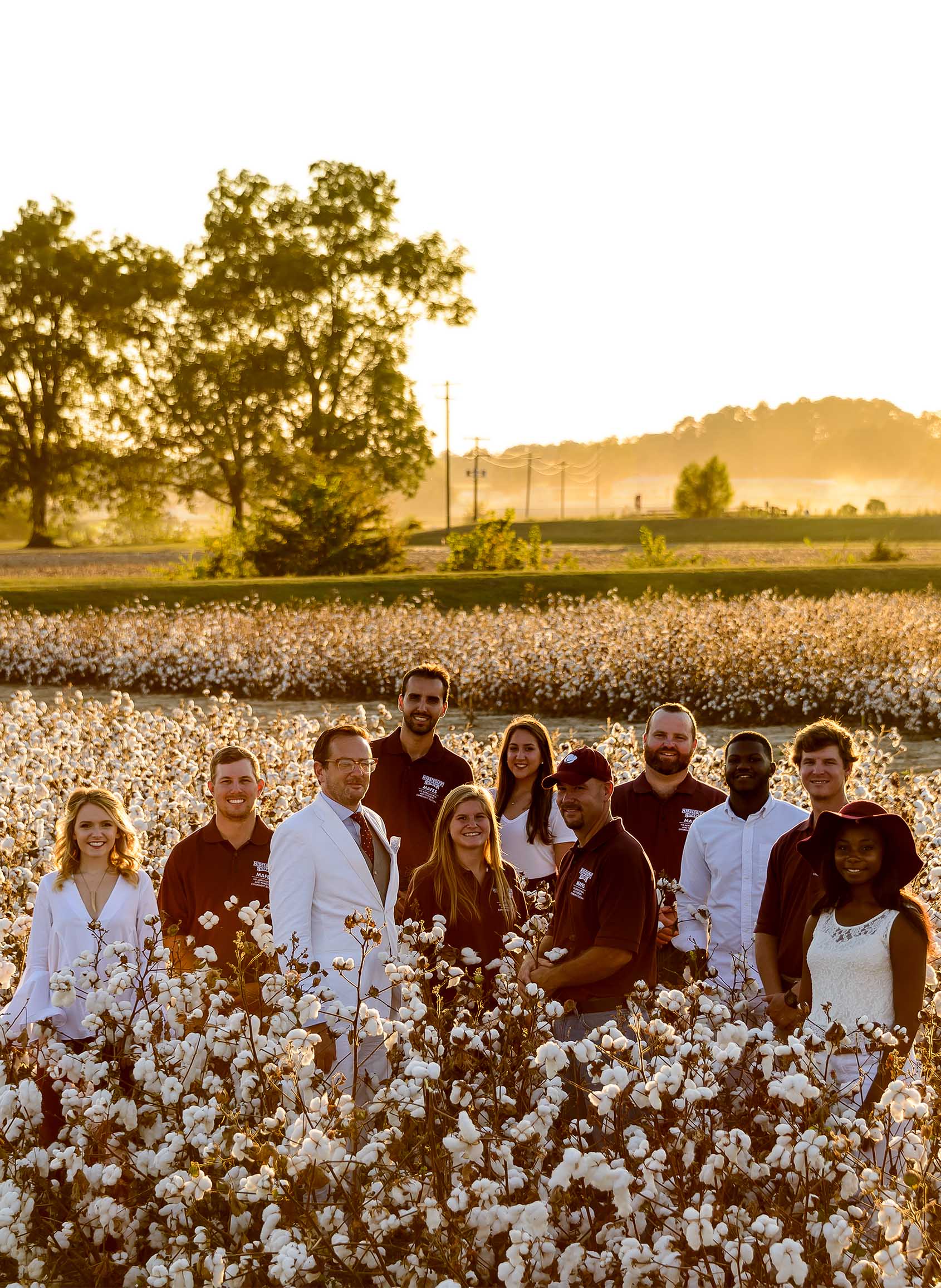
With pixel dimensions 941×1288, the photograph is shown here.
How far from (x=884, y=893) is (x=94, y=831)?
3.08m

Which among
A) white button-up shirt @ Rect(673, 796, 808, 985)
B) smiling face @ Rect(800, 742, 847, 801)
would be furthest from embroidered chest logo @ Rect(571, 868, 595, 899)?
smiling face @ Rect(800, 742, 847, 801)

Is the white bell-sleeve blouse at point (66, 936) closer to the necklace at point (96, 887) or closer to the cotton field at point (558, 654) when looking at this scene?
the necklace at point (96, 887)

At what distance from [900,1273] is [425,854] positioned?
4.07 meters

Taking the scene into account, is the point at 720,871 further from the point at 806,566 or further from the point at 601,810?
the point at 806,566

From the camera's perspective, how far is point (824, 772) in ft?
18.1

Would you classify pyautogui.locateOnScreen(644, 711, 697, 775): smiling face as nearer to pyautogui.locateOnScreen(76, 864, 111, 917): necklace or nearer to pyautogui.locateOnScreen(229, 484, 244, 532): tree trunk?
pyautogui.locateOnScreen(76, 864, 111, 917): necklace

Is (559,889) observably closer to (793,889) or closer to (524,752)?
(793,889)

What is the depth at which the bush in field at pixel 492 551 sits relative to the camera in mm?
35531

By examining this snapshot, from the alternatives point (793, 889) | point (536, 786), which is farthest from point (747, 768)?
point (536, 786)

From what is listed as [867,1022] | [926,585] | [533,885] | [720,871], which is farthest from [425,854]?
[926,585]

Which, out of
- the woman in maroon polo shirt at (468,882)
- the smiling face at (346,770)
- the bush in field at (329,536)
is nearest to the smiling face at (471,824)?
the woman in maroon polo shirt at (468,882)

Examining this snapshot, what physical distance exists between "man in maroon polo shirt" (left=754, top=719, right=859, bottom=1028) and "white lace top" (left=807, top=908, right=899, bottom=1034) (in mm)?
207

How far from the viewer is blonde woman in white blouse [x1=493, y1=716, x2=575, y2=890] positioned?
643 centimetres

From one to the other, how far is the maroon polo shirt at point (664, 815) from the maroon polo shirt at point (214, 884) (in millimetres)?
1786
